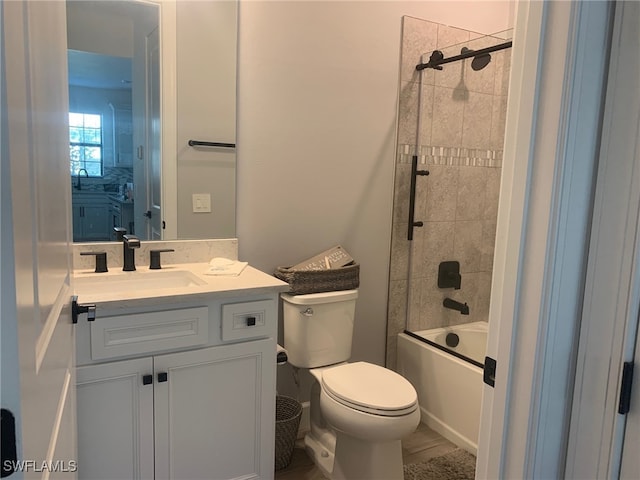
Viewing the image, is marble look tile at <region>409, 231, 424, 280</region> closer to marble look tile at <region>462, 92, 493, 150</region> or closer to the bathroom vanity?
marble look tile at <region>462, 92, 493, 150</region>

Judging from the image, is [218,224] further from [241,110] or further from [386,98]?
[386,98]

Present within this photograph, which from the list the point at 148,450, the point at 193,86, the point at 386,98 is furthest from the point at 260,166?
the point at 148,450

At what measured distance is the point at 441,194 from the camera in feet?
9.20

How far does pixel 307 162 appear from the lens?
96.1 inches

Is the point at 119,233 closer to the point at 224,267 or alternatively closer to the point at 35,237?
the point at 224,267

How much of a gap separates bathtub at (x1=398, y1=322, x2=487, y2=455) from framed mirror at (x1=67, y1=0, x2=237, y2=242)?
1221 millimetres

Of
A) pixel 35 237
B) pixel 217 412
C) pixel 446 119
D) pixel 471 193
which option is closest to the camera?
pixel 35 237

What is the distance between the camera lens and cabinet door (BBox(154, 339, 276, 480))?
5.74 ft

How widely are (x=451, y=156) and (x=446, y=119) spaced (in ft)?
0.66

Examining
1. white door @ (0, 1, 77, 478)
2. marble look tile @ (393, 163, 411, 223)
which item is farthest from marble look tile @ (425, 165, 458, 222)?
white door @ (0, 1, 77, 478)

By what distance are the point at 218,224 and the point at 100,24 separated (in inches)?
35.3

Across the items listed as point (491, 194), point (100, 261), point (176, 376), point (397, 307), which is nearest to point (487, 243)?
point (491, 194)

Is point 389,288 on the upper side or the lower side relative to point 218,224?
lower

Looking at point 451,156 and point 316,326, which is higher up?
point 451,156
